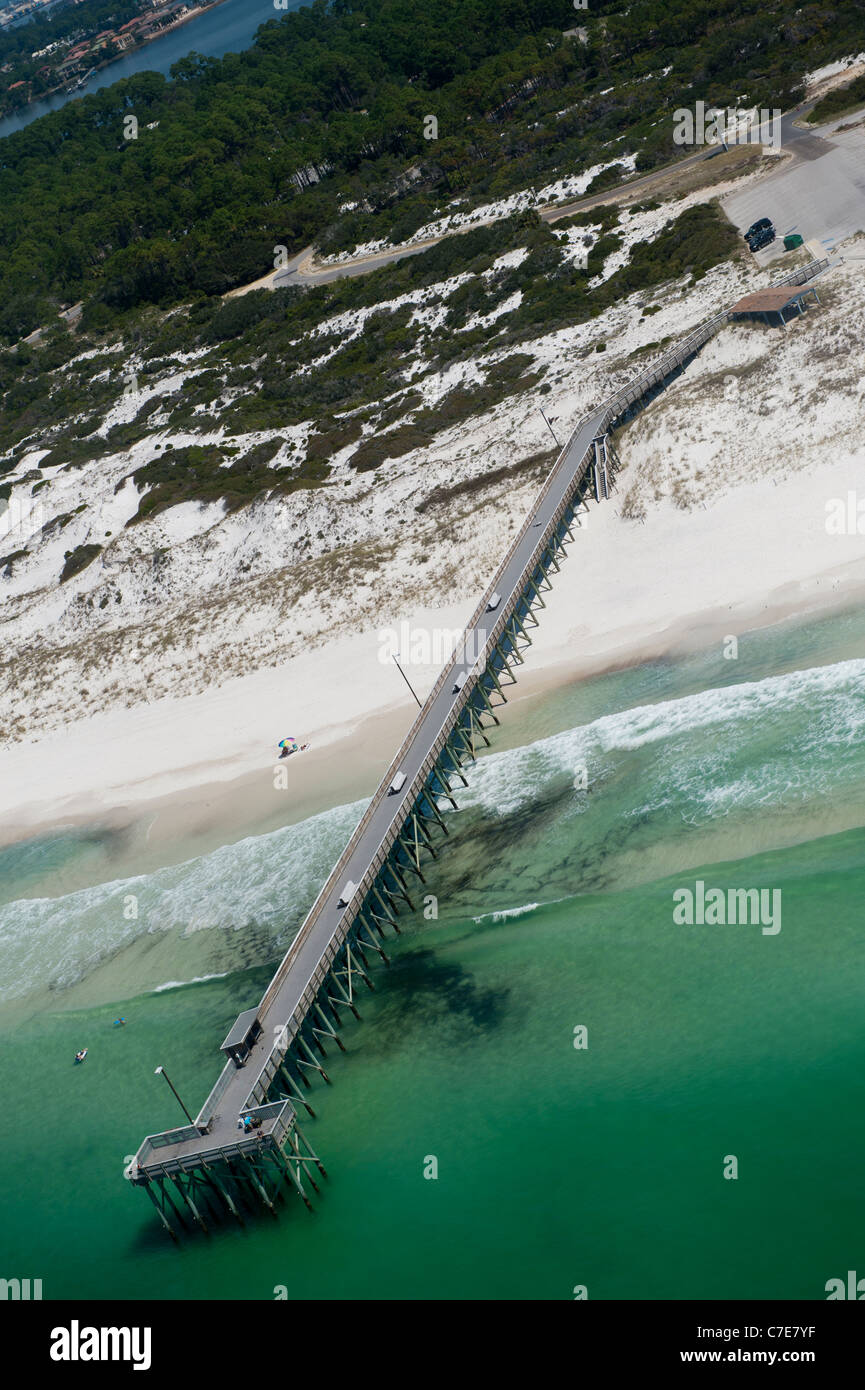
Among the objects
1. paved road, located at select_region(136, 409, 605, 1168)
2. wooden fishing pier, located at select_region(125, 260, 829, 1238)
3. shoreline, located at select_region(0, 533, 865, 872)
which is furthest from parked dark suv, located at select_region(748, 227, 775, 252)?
shoreline, located at select_region(0, 533, 865, 872)

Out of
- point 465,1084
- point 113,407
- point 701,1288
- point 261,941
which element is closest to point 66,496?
point 113,407

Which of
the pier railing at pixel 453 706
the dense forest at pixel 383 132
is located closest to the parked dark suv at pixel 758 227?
the pier railing at pixel 453 706

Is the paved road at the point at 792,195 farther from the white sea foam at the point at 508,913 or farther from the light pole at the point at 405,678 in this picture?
the white sea foam at the point at 508,913

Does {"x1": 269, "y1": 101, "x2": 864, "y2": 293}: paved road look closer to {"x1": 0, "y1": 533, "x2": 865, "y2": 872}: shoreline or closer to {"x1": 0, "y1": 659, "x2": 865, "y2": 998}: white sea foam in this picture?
{"x1": 0, "y1": 533, "x2": 865, "y2": 872}: shoreline

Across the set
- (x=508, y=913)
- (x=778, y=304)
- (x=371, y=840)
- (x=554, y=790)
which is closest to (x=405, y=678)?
(x=554, y=790)

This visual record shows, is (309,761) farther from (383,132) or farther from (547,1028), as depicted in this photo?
(383,132)
